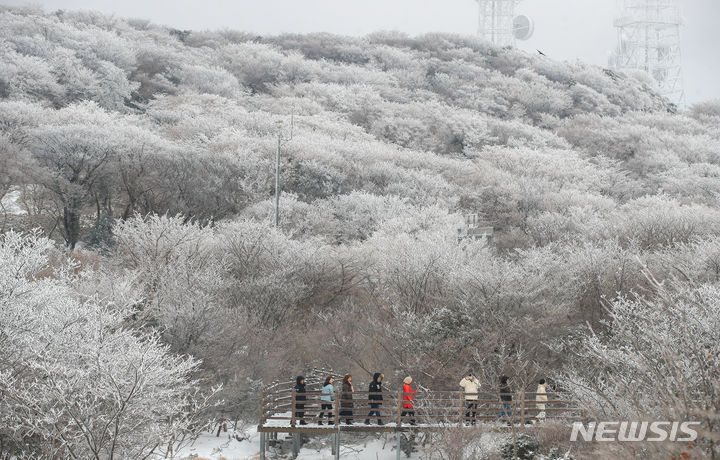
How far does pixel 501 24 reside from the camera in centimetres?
11244

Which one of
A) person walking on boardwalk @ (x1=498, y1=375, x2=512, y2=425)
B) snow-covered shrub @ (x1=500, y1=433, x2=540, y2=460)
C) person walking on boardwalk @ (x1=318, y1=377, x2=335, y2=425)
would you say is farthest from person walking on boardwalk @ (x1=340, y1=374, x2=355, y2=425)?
snow-covered shrub @ (x1=500, y1=433, x2=540, y2=460)

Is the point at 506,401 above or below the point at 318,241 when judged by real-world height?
above

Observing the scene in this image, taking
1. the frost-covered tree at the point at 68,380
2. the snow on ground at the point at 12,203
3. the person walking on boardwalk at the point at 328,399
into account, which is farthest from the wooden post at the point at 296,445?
the snow on ground at the point at 12,203

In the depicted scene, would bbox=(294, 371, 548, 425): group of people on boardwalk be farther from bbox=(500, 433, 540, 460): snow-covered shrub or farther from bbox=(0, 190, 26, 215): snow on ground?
bbox=(0, 190, 26, 215): snow on ground

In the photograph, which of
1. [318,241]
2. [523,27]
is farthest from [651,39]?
[318,241]

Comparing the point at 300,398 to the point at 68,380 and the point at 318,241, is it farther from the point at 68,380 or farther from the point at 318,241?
the point at 318,241

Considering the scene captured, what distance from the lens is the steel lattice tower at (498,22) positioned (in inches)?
4360

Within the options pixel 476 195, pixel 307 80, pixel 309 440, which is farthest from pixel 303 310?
pixel 307 80

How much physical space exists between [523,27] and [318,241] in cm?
9328

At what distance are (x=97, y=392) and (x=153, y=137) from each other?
114 ft

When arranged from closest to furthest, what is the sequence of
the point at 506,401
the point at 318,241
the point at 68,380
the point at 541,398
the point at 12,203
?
the point at 68,380, the point at 506,401, the point at 541,398, the point at 318,241, the point at 12,203

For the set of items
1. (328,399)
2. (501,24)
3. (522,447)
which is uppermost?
(501,24)

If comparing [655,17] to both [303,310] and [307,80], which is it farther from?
[303,310]

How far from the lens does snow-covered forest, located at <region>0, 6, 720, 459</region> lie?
1395cm
